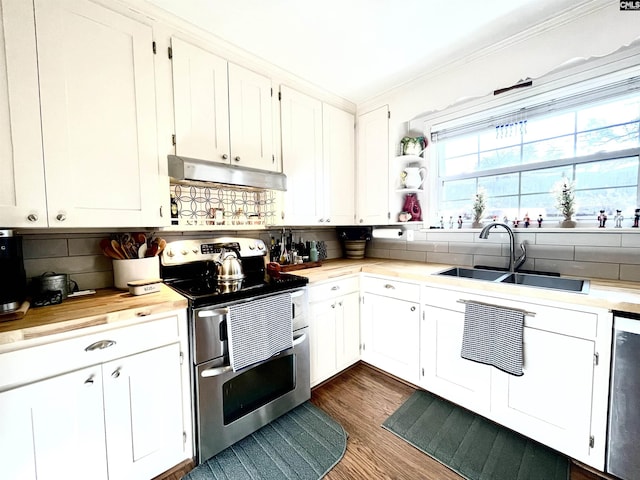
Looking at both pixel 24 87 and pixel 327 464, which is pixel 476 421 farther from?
pixel 24 87

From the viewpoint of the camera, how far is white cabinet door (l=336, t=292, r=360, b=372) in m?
2.22

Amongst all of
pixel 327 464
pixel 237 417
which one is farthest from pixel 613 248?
pixel 237 417

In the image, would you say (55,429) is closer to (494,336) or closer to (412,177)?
(494,336)

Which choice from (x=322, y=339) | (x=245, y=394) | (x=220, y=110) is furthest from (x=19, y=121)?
(x=322, y=339)

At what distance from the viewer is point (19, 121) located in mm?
1186

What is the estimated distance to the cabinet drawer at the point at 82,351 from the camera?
39.9 inches

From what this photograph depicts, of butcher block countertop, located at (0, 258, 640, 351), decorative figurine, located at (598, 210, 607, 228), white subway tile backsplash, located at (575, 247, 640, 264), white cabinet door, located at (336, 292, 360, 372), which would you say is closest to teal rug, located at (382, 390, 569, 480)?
white cabinet door, located at (336, 292, 360, 372)

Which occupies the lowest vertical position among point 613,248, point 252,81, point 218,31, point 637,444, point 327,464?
point 327,464

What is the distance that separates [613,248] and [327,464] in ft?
7.10

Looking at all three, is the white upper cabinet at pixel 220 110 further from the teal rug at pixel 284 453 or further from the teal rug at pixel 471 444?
the teal rug at pixel 471 444

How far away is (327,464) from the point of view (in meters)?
1.48

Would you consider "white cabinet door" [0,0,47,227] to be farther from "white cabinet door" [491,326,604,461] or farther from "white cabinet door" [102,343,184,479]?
"white cabinet door" [491,326,604,461]

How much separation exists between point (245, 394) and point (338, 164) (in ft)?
6.58

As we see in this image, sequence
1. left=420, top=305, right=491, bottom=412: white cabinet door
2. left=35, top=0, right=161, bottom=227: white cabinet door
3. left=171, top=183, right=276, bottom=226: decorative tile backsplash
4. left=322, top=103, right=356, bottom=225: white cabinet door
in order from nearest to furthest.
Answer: left=35, top=0, right=161, bottom=227: white cabinet door, left=420, top=305, right=491, bottom=412: white cabinet door, left=171, top=183, right=276, bottom=226: decorative tile backsplash, left=322, top=103, right=356, bottom=225: white cabinet door
